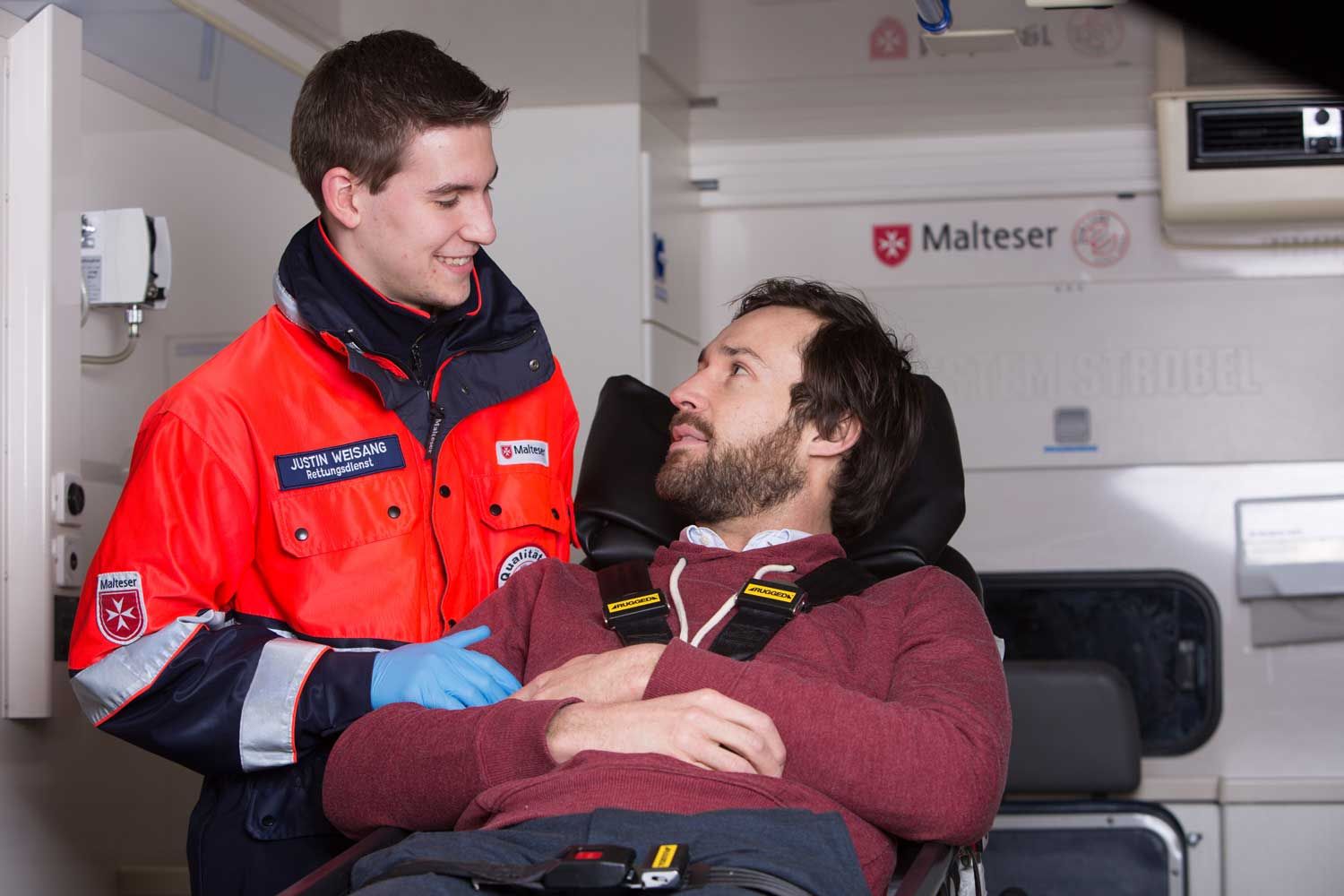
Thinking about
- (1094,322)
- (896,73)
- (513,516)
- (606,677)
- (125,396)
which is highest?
(896,73)

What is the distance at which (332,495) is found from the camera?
2529 millimetres

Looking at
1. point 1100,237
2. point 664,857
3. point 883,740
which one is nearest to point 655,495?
point 883,740

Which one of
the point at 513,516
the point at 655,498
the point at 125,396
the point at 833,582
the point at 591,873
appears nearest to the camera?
the point at 591,873

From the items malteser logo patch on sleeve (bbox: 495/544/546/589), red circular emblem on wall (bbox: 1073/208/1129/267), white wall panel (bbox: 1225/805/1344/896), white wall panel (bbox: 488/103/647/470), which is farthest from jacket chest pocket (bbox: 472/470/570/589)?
white wall panel (bbox: 1225/805/1344/896)

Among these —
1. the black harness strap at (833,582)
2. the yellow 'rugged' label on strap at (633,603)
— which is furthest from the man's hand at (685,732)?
the black harness strap at (833,582)

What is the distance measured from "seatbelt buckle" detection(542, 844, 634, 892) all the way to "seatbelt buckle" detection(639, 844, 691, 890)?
17 millimetres

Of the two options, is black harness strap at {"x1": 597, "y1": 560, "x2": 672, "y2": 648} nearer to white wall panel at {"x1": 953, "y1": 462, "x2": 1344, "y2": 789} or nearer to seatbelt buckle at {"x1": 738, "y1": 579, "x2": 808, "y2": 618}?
seatbelt buckle at {"x1": 738, "y1": 579, "x2": 808, "y2": 618}

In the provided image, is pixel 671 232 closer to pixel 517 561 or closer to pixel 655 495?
pixel 655 495

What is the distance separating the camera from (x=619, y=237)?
434cm

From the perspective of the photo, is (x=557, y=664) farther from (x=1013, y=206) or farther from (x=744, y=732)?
(x=1013, y=206)

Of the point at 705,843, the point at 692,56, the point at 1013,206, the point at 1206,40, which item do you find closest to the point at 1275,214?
the point at 1013,206

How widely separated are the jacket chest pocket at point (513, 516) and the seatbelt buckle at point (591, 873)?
1.11 m

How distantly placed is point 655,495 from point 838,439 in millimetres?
397

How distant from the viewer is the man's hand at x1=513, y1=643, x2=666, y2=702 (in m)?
2.13
